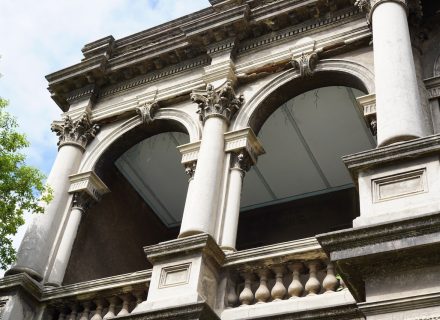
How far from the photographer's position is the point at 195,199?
1031 cm

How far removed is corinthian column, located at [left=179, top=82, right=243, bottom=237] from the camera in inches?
396

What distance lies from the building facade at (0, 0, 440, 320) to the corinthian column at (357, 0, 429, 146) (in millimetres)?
29

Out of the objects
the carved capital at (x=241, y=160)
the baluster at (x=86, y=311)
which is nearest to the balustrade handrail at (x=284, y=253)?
the carved capital at (x=241, y=160)

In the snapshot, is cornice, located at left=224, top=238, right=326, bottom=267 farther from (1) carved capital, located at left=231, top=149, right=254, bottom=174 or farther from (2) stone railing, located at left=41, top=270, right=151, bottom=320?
(1) carved capital, located at left=231, top=149, right=254, bottom=174

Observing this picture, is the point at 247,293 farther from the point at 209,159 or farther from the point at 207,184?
the point at 209,159

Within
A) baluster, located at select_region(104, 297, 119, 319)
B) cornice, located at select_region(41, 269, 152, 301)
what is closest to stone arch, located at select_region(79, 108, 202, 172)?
cornice, located at select_region(41, 269, 152, 301)

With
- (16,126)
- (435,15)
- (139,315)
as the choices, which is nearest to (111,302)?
(139,315)

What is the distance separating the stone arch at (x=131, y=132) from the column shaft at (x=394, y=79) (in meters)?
4.21

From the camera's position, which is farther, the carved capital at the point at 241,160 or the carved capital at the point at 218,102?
the carved capital at the point at 218,102

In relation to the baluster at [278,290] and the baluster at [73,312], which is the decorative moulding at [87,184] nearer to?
the baluster at [73,312]

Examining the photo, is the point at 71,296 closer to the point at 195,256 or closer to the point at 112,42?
the point at 195,256

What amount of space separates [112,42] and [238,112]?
14.5ft

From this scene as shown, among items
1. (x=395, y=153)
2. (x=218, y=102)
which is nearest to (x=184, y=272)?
(x=395, y=153)

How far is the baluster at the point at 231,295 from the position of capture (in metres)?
9.08
